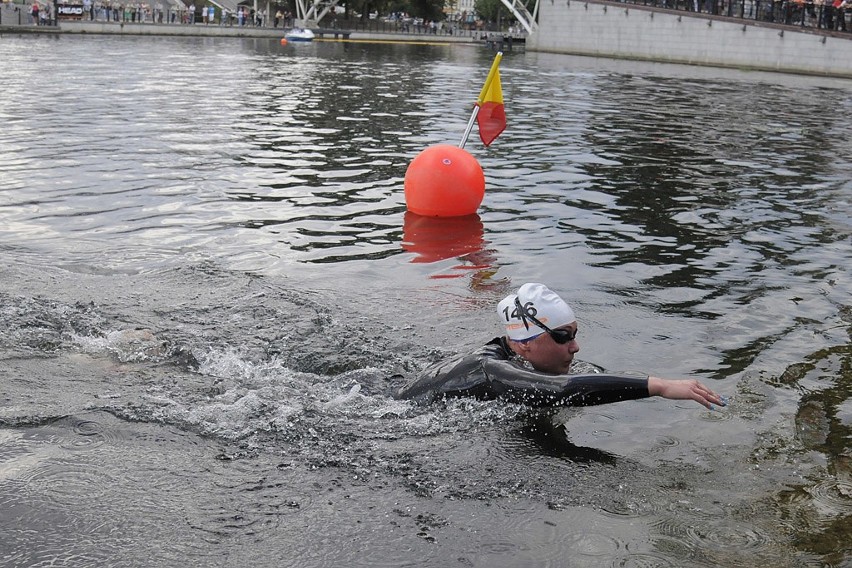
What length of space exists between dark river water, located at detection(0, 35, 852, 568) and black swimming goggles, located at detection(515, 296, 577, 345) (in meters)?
0.73

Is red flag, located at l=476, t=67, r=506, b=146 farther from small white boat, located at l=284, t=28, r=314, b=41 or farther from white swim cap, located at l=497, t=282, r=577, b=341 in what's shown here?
small white boat, located at l=284, t=28, r=314, b=41

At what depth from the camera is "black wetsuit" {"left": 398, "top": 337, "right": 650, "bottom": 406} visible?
20.1 feet

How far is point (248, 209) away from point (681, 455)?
31.3ft

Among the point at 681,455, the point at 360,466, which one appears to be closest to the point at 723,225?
the point at 681,455

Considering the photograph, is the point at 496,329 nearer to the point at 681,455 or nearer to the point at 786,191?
the point at 681,455

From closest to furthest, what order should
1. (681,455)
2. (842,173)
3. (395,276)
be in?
1. (681,455)
2. (395,276)
3. (842,173)

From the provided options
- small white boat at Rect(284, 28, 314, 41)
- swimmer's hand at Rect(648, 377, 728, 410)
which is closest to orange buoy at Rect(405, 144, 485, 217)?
swimmer's hand at Rect(648, 377, 728, 410)

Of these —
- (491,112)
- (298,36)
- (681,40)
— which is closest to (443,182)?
(491,112)

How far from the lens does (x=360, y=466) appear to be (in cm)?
623

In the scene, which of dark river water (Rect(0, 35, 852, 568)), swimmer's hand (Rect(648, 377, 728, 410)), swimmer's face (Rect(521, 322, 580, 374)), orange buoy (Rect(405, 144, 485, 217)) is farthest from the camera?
orange buoy (Rect(405, 144, 485, 217))

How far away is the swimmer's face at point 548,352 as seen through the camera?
21.5ft

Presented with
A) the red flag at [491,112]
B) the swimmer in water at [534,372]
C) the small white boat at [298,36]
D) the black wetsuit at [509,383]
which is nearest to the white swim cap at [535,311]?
the swimmer in water at [534,372]

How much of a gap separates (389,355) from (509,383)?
79.8 inches

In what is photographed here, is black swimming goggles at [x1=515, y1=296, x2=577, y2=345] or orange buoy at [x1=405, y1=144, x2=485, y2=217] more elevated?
orange buoy at [x1=405, y1=144, x2=485, y2=217]
